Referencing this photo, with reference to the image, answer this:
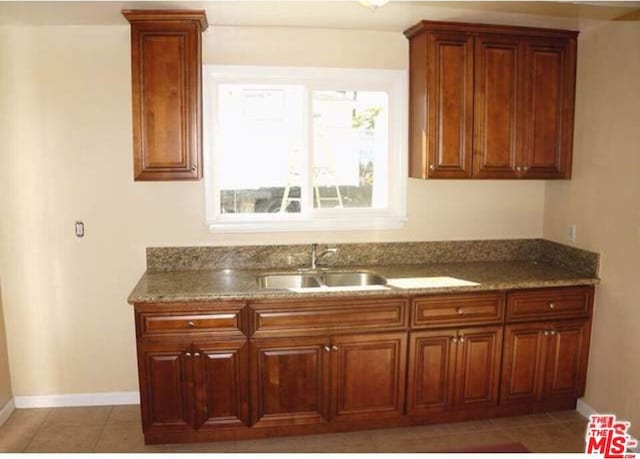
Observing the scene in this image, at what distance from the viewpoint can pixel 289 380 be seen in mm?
2838

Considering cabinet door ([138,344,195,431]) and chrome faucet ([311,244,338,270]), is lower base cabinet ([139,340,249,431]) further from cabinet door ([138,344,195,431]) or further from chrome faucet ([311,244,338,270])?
chrome faucet ([311,244,338,270])

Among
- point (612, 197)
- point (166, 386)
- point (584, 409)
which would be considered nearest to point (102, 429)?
point (166, 386)

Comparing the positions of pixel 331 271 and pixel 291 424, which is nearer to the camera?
pixel 291 424

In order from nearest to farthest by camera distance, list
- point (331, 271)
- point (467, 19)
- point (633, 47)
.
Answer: point (633, 47), point (467, 19), point (331, 271)

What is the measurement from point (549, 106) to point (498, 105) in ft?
1.14

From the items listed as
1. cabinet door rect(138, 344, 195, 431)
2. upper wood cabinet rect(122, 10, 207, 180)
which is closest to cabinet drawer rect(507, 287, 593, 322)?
cabinet door rect(138, 344, 195, 431)

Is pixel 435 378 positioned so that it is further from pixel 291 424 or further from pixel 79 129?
pixel 79 129

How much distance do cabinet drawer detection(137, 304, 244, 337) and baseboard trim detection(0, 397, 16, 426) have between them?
3.87ft

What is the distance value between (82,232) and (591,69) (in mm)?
3269

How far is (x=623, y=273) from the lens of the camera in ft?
9.61

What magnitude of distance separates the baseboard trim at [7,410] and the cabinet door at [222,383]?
4.19 ft

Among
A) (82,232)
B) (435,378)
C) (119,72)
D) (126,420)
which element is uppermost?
(119,72)

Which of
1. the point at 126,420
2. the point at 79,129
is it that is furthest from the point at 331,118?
the point at 126,420

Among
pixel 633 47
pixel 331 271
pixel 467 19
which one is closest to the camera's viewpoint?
pixel 633 47
